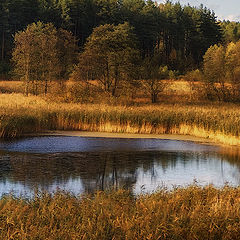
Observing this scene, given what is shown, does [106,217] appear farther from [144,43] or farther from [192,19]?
[192,19]

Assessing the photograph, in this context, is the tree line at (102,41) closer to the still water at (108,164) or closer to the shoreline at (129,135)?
the shoreline at (129,135)

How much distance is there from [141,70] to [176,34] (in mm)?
44595

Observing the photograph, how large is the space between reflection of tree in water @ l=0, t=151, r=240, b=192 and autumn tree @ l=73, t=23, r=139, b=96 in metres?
18.9

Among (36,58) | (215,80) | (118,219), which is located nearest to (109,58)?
(36,58)

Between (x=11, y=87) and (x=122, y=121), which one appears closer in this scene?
(x=122, y=121)

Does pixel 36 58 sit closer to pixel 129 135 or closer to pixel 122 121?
pixel 122 121

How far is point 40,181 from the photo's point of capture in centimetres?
991

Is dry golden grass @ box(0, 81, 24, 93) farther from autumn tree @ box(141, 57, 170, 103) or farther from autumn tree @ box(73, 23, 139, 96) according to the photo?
autumn tree @ box(141, 57, 170, 103)

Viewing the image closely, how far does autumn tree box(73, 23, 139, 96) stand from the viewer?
107 feet

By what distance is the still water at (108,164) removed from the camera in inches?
388

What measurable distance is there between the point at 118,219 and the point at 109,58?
27006 millimetres

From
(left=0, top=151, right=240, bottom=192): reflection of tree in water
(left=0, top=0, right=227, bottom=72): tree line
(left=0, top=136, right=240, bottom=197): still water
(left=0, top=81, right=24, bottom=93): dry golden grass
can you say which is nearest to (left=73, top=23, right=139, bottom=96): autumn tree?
(left=0, top=81, right=24, bottom=93): dry golden grass

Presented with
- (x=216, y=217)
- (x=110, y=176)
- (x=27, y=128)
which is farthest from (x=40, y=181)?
(x=27, y=128)

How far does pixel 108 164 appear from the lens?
12250 mm
